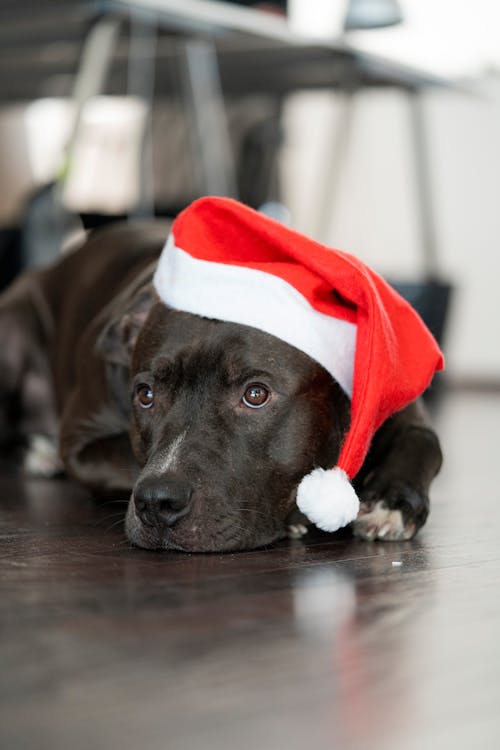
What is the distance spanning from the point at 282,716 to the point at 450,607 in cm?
49

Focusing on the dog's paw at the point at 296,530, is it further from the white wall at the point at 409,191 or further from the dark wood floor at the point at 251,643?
the white wall at the point at 409,191

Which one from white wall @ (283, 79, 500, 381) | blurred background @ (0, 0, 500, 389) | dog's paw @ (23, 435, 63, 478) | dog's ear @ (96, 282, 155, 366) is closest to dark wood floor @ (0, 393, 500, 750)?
dog's ear @ (96, 282, 155, 366)

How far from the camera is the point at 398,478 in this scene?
2127 millimetres

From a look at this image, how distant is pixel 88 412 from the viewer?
2.59 meters

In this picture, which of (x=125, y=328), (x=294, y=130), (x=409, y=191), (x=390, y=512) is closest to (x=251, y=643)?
(x=390, y=512)

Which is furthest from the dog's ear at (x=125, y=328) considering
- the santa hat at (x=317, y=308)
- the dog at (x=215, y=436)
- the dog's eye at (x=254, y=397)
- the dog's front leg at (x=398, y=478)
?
the dog's front leg at (x=398, y=478)

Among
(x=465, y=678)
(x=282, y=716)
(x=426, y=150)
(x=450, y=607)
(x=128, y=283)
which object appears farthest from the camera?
(x=426, y=150)

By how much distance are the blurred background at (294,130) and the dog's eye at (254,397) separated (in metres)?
2.24

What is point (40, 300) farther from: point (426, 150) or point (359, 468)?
point (426, 150)

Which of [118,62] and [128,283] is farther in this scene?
[118,62]

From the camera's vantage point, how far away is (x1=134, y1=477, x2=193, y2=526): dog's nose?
6.00 ft

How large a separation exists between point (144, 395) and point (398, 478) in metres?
0.49

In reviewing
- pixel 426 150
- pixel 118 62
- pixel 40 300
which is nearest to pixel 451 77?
pixel 426 150

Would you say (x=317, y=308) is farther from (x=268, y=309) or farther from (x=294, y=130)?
(x=294, y=130)
